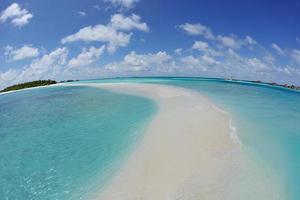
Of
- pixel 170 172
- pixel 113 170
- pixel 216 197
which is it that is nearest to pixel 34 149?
pixel 113 170

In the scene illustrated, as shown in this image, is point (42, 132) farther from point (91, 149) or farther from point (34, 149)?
point (91, 149)

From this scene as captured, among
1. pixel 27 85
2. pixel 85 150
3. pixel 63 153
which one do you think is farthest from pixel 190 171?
pixel 27 85

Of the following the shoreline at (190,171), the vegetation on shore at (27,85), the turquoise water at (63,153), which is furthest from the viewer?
the vegetation on shore at (27,85)

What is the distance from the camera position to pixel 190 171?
4.65m

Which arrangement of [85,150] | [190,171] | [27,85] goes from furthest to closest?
[27,85] < [85,150] < [190,171]

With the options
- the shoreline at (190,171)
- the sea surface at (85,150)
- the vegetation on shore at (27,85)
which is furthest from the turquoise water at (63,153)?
the vegetation on shore at (27,85)

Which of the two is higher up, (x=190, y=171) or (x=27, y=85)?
(x=27, y=85)

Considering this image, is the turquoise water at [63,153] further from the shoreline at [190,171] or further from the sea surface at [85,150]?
the shoreline at [190,171]

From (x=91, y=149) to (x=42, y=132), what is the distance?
9.37 ft

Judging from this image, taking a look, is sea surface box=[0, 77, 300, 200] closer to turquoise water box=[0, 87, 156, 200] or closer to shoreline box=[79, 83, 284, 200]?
turquoise water box=[0, 87, 156, 200]

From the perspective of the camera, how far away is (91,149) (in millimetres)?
6062

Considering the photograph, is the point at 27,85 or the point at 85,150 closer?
the point at 85,150

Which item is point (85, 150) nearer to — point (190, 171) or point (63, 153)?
point (63, 153)

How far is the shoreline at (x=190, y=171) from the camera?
155 inches
